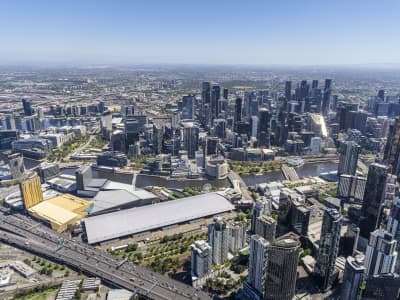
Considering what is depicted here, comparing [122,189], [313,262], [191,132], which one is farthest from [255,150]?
[313,262]

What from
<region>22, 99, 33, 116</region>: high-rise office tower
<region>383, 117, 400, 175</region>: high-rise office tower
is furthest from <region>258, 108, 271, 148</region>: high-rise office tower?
<region>22, 99, 33, 116</region>: high-rise office tower

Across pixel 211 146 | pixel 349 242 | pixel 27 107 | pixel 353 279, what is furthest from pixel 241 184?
pixel 27 107

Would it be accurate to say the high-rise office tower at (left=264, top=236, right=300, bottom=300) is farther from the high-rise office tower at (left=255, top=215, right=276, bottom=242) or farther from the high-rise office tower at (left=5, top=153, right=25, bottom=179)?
the high-rise office tower at (left=5, top=153, right=25, bottom=179)

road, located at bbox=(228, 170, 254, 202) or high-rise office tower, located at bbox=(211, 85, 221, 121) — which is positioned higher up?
high-rise office tower, located at bbox=(211, 85, 221, 121)

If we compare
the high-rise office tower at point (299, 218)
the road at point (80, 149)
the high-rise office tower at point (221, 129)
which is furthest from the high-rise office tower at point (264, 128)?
the road at point (80, 149)

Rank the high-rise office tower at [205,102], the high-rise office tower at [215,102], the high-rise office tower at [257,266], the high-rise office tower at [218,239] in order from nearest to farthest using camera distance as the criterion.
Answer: the high-rise office tower at [257,266] < the high-rise office tower at [218,239] < the high-rise office tower at [205,102] < the high-rise office tower at [215,102]

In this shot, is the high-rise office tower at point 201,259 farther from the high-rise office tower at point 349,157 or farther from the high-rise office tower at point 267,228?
the high-rise office tower at point 349,157
